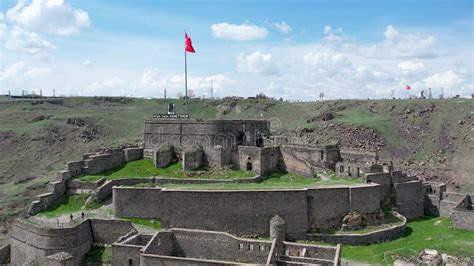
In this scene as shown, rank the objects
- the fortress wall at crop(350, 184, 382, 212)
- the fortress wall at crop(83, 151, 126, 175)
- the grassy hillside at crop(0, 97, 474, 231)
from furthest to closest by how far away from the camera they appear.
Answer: the grassy hillside at crop(0, 97, 474, 231)
the fortress wall at crop(83, 151, 126, 175)
the fortress wall at crop(350, 184, 382, 212)

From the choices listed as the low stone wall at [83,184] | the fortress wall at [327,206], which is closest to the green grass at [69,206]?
the low stone wall at [83,184]

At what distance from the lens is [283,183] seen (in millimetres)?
34406

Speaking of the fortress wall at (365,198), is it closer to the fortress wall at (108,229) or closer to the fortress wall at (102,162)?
the fortress wall at (108,229)

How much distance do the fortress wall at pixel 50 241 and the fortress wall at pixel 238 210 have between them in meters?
5.45

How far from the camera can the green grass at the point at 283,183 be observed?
32.2m

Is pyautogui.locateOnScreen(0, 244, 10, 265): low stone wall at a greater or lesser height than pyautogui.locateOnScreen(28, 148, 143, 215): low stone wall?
lesser

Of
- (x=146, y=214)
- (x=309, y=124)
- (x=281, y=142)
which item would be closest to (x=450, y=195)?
(x=281, y=142)

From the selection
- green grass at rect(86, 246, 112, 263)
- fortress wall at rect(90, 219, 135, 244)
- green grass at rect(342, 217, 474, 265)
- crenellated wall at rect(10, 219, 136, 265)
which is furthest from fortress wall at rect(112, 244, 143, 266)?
green grass at rect(342, 217, 474, 265)

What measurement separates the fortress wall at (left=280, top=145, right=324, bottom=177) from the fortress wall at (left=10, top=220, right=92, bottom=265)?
1610 cm

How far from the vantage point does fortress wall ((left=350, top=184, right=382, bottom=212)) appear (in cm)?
3185

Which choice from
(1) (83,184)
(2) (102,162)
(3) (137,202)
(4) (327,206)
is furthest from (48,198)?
(4) (327,206)

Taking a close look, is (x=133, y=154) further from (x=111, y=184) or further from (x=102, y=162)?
(x=111, y=184)

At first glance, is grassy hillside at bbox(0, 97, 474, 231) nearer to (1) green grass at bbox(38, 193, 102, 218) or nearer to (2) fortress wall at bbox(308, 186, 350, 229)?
(1) green grass at bbox(38, 193, 102, 218)

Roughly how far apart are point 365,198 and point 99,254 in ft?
58.1
